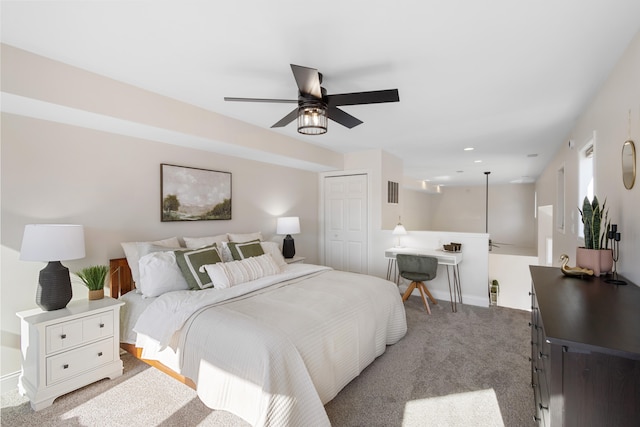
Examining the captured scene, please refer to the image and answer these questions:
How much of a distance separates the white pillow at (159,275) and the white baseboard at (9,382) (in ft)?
3.27

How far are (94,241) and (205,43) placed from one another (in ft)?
6.89

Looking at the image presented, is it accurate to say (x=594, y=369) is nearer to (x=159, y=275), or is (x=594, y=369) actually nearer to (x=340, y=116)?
(x=340, y=116)

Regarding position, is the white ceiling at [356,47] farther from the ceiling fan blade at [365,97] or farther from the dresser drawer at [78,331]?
the dresser drawer at [78,331]

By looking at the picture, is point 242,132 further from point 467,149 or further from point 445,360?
point 467,149

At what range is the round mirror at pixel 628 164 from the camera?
5.67 feet

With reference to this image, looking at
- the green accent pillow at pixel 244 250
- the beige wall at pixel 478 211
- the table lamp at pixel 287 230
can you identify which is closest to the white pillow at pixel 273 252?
the green accent pillow at pixel 244 250

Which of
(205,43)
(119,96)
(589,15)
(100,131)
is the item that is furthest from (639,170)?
(100,131)

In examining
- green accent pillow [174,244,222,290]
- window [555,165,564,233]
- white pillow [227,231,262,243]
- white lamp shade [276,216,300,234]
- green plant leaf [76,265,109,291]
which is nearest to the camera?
green plant leaf [76,265,109,291]

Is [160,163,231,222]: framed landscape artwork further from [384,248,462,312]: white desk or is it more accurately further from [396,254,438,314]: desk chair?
[384,248,462,312]: white desk

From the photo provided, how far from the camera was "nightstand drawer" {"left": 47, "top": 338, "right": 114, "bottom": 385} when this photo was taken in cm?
206

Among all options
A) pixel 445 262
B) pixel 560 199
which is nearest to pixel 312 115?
pixel 445 262

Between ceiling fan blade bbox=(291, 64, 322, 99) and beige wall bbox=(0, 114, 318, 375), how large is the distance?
6.77ft

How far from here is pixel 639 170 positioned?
1.68 m

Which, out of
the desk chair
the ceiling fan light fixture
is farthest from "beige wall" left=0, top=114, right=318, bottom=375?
Answer: the desk chair
